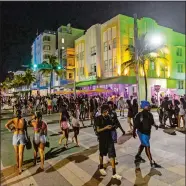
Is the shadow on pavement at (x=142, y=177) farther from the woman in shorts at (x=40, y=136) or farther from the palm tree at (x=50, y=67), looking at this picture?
the palm tree at (x=50, y=67)

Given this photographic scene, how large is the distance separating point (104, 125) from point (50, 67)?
1.08 meters

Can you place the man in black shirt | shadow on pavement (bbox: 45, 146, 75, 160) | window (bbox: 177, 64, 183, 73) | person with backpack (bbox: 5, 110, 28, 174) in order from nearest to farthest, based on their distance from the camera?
window (bbox: 177, 64, 183, 73) < the man in black shirt < person with backpack (bbox: 5, 110, 28, 174) < shadow on pavement (bbox: 45, 146, 75, 160)

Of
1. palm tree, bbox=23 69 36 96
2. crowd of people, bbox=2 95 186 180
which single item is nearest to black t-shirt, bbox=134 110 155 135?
crowd of people, bbox=2 95 186 180

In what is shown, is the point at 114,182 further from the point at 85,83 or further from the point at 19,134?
the point at 19,134

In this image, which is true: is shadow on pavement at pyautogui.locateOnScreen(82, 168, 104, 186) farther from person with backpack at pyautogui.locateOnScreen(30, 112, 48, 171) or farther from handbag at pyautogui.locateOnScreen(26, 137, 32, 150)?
handbag at pyautogui.locateOnScreen(26, 137, 32, 150)

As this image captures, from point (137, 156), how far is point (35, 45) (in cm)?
207

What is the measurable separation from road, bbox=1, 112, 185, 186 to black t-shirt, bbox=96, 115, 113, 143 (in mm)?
244

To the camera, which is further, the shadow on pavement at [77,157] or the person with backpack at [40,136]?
the shadow on pavement at [77,157]

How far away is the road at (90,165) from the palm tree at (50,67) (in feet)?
1.87

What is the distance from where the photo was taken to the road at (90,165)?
9.37ft

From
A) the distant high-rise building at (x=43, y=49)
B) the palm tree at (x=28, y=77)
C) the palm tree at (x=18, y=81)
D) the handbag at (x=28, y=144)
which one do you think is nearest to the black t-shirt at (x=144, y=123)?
the distant high-rise building at (x=43, y=49)

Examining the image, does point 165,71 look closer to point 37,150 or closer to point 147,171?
point 147,171

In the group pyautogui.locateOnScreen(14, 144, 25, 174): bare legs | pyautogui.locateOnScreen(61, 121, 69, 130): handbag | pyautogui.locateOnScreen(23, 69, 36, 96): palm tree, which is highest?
pyautogui.locateOnScreen(23, 69, 36, 96): palm tree

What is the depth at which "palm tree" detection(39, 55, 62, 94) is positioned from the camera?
257 cm
